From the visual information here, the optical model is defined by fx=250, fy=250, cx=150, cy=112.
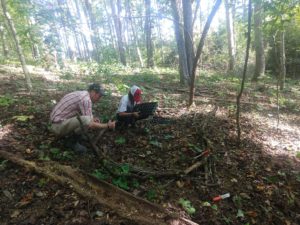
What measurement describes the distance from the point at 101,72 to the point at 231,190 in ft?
35.0

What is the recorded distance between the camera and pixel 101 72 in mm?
13453

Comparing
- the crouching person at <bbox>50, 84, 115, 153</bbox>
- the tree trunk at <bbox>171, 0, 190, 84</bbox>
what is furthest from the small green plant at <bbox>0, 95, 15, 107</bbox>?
the tree trunk at <bbox>171, 0, 190, 84</bbox>

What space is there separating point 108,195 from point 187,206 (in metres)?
1.14

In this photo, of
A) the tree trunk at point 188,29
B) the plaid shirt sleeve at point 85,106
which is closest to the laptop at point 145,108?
the plaid shirt sleeve at point 85,106

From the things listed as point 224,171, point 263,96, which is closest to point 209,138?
point 224,171

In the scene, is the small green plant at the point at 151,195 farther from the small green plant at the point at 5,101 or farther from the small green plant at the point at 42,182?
the small green plant at the point at 5,101

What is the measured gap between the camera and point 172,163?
186 inches

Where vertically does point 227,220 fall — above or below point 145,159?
below

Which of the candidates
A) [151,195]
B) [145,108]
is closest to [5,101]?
[145,108]

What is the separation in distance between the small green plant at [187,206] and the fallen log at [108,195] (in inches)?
13.3

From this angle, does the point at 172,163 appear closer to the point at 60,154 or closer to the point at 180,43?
the point at 60,154

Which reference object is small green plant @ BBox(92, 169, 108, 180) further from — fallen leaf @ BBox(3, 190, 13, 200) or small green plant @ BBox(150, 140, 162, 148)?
small green plant @ BBox(150, 140, 162, 148)

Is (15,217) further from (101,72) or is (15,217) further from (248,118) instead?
(101,72)

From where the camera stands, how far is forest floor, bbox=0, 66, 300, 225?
3326 millimetres
